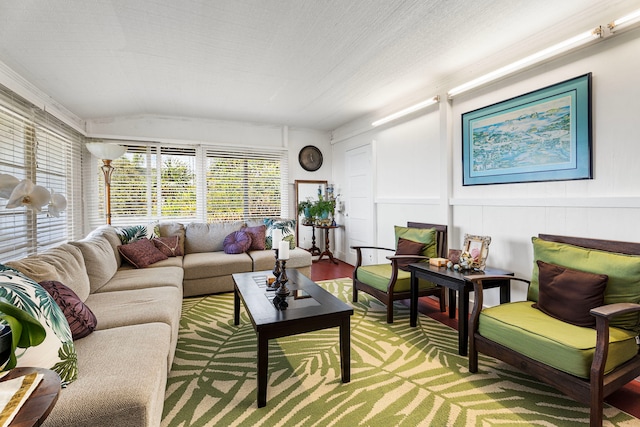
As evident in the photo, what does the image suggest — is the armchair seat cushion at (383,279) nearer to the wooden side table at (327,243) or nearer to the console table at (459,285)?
the console table at (459,285)

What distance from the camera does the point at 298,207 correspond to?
5.90 m

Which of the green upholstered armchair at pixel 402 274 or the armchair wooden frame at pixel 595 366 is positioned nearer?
the armchair wooden frame at pixel 595 366

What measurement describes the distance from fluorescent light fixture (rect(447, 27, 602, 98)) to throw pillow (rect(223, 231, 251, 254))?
3.18 m

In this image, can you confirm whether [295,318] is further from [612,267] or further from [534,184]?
[534,184]

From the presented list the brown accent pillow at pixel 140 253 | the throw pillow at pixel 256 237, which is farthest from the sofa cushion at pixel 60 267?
the throw pillow at pixel 256 237

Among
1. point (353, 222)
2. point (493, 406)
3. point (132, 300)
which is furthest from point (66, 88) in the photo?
point (493, 406)

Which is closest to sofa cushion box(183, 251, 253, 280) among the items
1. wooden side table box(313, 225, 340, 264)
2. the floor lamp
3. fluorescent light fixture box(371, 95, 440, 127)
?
the floor lamp

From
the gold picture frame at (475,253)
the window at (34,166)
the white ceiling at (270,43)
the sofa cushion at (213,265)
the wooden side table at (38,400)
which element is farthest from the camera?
the sofa cushion at (213,265)

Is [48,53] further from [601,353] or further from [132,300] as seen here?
[601,353]

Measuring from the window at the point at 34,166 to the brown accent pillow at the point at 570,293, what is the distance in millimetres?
4062

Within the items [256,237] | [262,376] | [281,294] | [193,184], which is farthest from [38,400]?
[193,184]

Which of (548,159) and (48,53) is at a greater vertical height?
(48,53)

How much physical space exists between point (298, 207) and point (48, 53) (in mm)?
3997

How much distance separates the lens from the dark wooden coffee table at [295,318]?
1.87 meters
